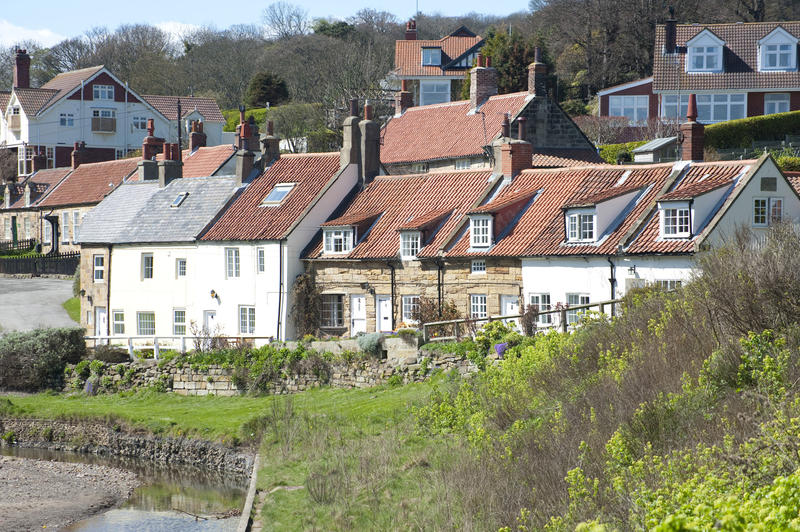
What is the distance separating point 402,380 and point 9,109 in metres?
62.3

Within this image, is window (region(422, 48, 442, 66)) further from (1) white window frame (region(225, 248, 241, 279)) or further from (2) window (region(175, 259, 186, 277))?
(1) white window frame (region(225, 248, 241, 279))

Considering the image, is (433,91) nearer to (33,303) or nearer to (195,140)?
(195,140)

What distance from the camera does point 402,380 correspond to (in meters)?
30.4

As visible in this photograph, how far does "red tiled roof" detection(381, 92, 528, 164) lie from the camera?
50.5 m

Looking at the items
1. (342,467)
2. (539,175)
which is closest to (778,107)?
(539,175)

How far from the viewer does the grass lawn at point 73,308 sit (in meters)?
49.7

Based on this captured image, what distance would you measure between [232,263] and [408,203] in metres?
7.38

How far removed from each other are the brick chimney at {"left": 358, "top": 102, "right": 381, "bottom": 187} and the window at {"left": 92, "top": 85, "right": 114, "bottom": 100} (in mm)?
46144

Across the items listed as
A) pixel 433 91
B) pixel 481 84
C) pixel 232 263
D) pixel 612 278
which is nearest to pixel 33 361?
pixel 232 263

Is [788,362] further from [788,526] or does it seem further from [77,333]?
[77,333]

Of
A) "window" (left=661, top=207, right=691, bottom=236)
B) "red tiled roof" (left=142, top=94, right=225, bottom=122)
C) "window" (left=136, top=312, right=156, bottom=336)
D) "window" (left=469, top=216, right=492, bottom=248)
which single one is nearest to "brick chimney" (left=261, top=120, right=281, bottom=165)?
"window" (left=136, top=312, right=156, bottom=336)

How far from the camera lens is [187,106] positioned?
281 feet

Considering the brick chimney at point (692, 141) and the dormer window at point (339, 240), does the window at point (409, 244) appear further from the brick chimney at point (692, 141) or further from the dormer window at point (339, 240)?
the brick chimney at point (692, 141)

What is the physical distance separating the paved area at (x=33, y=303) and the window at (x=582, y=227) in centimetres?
2292
